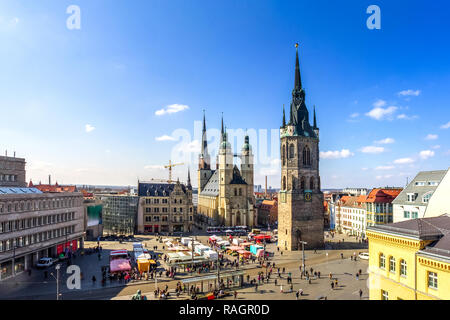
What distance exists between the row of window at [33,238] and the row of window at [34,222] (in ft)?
4.53

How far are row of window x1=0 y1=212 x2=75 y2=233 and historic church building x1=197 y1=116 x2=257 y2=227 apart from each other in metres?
49.1

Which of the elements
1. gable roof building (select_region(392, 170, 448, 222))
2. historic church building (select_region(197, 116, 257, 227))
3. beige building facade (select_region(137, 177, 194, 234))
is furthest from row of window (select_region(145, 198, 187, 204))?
gable roof building (select_region(392, 170, 448, 222))

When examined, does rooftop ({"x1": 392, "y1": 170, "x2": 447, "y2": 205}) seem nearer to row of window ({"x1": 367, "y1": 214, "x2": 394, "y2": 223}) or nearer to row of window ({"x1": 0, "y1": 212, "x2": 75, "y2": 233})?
row of window ({"x1": 367, "y1": 214, "x2": 394, "y2": 223})

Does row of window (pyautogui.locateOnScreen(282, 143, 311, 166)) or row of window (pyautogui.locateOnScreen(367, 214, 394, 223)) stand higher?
row of window (pyautogui.locateOnScreen(282, 143, 311, 166))

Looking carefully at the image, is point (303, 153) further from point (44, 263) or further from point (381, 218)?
point (44, 263)

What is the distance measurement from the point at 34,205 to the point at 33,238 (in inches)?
188

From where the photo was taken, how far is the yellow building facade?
1825cm

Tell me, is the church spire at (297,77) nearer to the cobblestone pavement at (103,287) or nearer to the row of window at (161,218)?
the cobblestone pavement at (103,287)

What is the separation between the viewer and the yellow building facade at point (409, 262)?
719 inches

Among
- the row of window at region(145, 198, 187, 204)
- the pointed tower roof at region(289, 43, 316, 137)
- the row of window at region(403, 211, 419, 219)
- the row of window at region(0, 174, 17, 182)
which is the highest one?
the pointed tower roof at region(289, 43, 316, 137)

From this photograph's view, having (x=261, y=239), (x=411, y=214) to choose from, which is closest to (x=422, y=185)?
(x=411, y=214)
